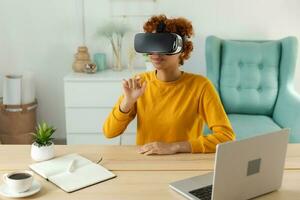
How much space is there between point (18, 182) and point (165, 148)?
1.95ft

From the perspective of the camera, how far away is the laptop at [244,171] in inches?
48.3

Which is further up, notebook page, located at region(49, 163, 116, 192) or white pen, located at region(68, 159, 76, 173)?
white pen, located at region(68, 159, 76, 173)

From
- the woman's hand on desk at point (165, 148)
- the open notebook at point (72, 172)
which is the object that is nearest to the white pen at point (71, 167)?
the open notebook at point (72, 172)

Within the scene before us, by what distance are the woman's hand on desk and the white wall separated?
6.47 ft

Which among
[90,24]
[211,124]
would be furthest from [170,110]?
[90,24]

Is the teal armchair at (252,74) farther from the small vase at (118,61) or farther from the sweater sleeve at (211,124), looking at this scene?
the sweater sleeve at (211,124)

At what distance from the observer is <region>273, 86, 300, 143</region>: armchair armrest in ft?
9.13

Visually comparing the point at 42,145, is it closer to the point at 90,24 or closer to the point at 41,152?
the point at 41,152

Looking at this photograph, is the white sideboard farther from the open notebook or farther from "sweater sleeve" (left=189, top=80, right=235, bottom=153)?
the open notebook

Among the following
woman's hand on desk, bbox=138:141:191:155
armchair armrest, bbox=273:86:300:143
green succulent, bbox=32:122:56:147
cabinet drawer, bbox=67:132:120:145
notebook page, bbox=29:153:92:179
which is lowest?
cabinet drawer, bbox=67:132:120:145

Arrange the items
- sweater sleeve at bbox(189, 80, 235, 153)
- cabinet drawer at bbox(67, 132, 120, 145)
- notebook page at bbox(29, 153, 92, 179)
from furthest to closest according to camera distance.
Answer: cabinet drawer at bbox(67, 132, 120, 145)
sweater sleeve at bbox(189, 80, 235, 153)
notebook page at bbox(29, 153, 92, 179)

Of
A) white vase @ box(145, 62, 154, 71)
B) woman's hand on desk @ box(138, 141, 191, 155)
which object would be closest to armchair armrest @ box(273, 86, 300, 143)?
white vase @ box(145, 62, 154, 71)

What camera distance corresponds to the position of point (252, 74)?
3205mm

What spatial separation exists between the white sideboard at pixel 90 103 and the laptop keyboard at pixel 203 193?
187 centimetres
